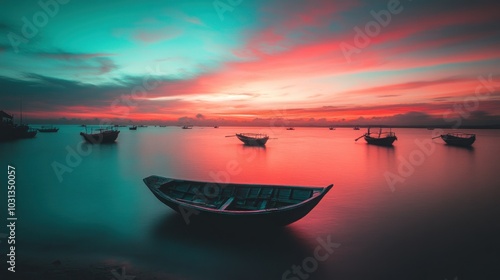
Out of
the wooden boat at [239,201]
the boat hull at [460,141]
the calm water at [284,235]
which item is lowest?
the calm water at [284,235]

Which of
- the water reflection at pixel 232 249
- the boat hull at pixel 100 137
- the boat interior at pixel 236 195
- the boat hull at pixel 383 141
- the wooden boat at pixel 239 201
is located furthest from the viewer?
the boat hull at pixel 100 137

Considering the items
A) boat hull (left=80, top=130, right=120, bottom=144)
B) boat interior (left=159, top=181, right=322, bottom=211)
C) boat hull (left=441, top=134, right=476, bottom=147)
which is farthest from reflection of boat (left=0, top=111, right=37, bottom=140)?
boat hull (left=441, top=134, right=476, bottom=147)

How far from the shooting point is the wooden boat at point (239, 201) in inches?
331

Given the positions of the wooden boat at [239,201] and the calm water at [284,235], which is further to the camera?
the wooden boat at [239,201]

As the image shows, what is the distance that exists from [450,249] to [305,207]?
5.07 m

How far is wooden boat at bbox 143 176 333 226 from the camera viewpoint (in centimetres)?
841

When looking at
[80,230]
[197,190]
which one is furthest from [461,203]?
[80,230]

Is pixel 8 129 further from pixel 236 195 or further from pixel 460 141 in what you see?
pixel 460 141

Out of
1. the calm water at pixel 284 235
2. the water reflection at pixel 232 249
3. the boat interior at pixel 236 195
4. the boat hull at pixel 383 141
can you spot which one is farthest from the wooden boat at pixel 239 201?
the boat hull at pixel 383 141

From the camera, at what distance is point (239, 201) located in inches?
412

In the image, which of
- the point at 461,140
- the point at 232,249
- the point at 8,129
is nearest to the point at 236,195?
the point at 232,249

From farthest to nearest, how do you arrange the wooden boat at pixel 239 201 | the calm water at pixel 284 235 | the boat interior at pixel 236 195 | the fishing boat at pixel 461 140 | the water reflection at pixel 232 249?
1. the fishing boat at pixel 461 140
2. the boat interior at pixel 236 195
3. the wooden boat at pixel 239 201
4. the calm water at pixel 284 235
5. the water reflection at pixel 232 249

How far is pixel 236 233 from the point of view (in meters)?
9.30

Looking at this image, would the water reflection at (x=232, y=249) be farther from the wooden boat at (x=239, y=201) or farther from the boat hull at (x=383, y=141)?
the boat hull at (x=383, y=141)
